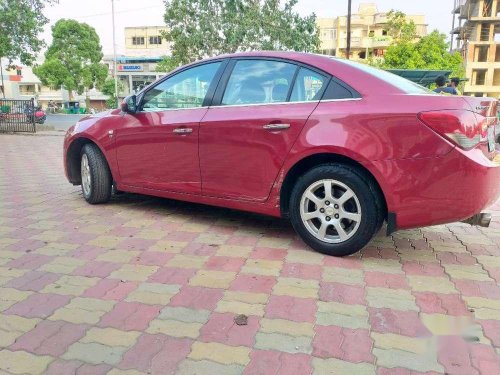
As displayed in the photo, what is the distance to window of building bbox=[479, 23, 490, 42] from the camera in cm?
5274

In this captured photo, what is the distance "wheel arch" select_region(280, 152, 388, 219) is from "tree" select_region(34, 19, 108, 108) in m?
49.7

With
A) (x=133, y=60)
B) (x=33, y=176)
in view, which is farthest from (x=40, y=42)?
(x=133, y=60)

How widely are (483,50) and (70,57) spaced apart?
47.1 metres

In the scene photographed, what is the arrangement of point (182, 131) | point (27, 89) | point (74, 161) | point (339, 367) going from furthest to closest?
1. point (27, 89)
2. point (74, 161)
3. point (182, 131)
4. point (339, 367)

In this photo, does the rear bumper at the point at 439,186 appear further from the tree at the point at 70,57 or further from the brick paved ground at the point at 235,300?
the tree at the point at 70,57

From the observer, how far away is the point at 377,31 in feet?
213

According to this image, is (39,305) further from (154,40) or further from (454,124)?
(154,40)

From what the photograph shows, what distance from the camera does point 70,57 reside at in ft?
159

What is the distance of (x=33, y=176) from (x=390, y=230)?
593 centimetres

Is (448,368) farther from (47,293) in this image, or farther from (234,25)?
(234,25)

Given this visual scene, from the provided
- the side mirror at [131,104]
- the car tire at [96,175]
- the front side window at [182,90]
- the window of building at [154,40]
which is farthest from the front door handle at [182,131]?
the window of building at [154,40]

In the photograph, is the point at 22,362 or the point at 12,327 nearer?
the point at 22,362

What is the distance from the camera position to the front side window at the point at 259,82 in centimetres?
356

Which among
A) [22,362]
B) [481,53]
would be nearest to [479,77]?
[481,53]
